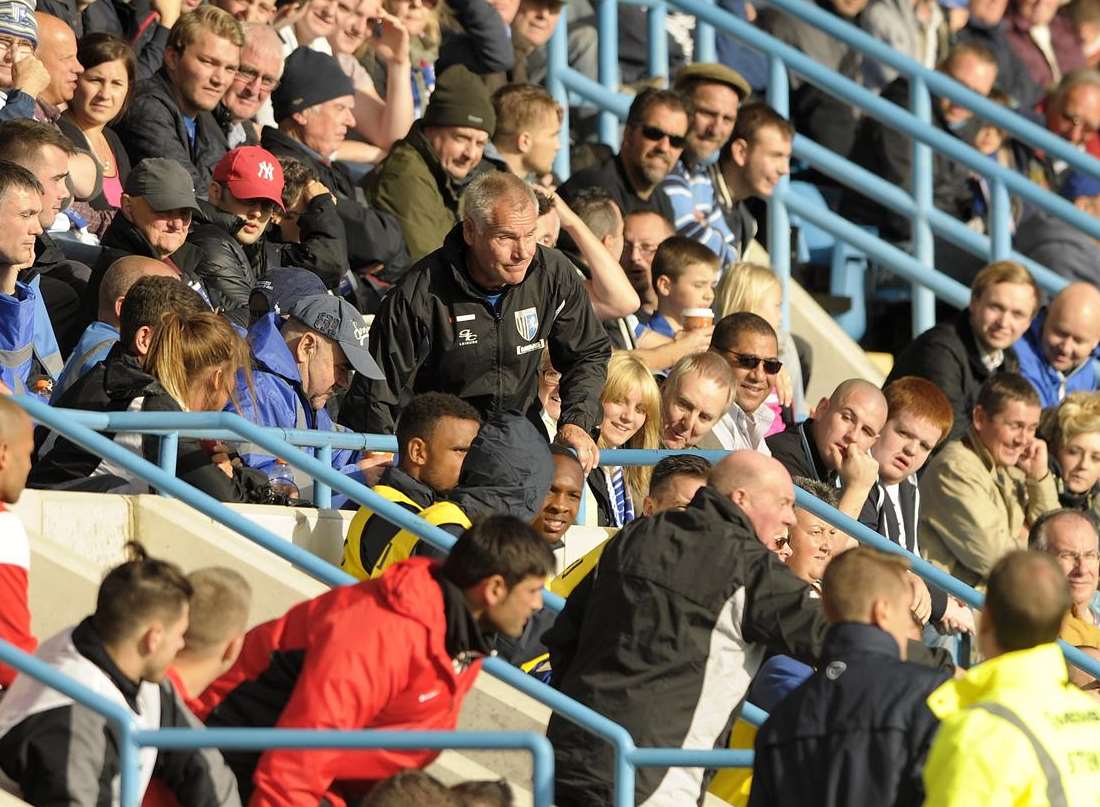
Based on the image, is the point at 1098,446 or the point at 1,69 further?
the point at 1098,446

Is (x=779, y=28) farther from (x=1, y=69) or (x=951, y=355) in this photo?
(x=1, y=69)

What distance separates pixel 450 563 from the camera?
6297 millimetres

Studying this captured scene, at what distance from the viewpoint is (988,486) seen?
408 inches

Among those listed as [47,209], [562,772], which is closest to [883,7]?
[47,209]

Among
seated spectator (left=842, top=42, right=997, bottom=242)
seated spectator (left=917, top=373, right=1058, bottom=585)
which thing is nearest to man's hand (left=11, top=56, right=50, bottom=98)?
seated spectator (left=917, top=373, right=1058, bottom=585)

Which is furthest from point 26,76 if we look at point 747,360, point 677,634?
point 677,634

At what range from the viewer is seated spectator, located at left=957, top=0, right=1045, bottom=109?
52.7ft

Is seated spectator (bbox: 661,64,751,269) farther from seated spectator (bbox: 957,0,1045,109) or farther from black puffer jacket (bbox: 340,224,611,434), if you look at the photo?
seated spectator (bbox: 957,0,1045,109)

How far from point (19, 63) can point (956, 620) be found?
13.3 ft

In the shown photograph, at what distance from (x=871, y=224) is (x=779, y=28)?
130cm

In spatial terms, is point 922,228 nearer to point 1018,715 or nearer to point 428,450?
point 428,450

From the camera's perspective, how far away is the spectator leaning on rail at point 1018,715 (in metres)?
5.50

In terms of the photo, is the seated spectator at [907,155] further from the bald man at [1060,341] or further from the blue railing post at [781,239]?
the bald man at [1060,341]

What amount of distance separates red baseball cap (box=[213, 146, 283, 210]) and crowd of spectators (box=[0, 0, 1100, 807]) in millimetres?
13
